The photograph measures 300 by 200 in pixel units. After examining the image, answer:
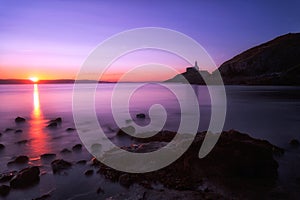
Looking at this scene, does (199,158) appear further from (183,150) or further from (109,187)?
(109,187)

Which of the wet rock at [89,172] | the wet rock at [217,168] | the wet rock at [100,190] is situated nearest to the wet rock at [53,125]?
the wet rock at [217,168]

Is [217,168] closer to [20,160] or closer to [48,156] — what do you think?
[48,156]

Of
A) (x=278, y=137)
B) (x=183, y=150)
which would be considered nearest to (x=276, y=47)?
(x=278, y=137)

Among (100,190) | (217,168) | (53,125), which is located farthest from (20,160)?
(53,125)

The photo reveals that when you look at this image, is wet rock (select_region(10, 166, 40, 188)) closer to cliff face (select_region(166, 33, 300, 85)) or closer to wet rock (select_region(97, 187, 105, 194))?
wet rock (select_region(97, 187, 105, 194))

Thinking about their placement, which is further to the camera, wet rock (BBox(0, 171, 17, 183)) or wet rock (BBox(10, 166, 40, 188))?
wet rock (BBox(0, 171, 17, 183))

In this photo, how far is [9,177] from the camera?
34.2 ft

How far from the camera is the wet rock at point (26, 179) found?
9781 millimetres

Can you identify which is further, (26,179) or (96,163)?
(96,163)

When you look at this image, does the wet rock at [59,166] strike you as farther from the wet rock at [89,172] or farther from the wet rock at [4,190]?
the wet rock at [4,190]

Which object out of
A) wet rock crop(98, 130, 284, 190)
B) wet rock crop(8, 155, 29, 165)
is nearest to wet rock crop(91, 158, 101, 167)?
wet rock crop(98, 130, 284, 190)

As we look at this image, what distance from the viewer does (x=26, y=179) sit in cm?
1011

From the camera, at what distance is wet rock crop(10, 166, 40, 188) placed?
385 inches

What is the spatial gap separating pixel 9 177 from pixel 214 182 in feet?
29.0
